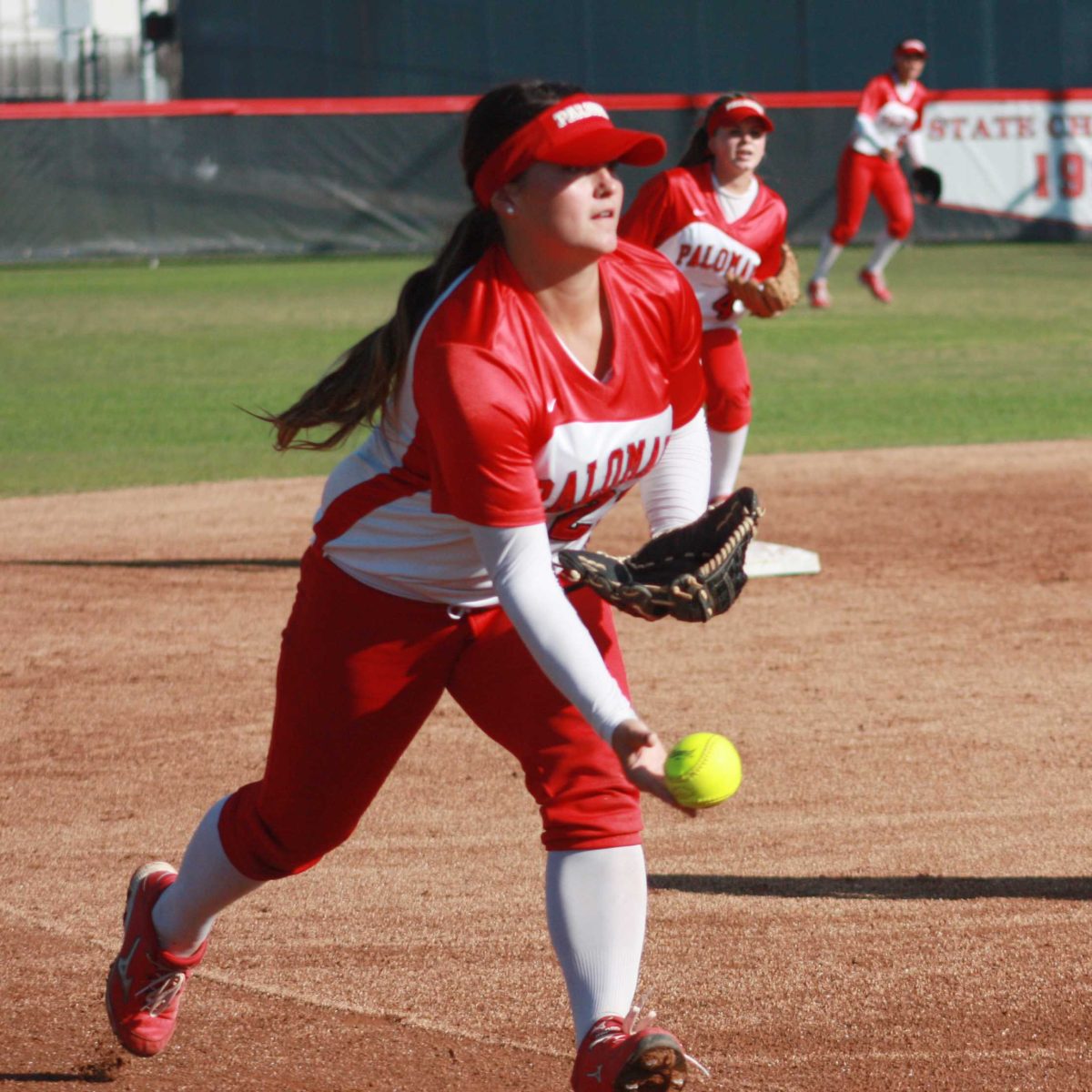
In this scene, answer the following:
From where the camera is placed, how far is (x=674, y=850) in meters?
4.38

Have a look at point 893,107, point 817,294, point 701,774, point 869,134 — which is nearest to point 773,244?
point 701,774

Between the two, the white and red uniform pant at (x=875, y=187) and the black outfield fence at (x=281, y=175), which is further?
the black outfield fence at (x=281, y=175)

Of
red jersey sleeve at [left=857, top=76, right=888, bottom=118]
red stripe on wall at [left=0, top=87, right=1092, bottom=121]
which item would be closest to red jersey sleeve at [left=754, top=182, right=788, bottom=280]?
red jersey sleeve at [left=857, top=76, right=888, bottom=118]

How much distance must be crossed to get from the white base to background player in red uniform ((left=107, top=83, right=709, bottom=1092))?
411 centimetres

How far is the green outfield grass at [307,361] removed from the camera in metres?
10.7

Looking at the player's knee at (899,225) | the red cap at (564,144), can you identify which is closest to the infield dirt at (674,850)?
the red cap at (564,144)

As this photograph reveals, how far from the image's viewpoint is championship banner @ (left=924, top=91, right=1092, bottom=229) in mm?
23891

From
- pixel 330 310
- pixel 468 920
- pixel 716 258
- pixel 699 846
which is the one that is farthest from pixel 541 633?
pixel 330 310

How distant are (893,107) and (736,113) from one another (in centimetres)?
1067

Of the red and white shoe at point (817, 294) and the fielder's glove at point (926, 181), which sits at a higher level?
the fielder's glove at point (926, 181)

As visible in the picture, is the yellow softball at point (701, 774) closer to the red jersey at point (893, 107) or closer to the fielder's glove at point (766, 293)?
the fielder's glove at point (766, 293)

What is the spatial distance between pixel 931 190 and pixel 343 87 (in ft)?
42.0

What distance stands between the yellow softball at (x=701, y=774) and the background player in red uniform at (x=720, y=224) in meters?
4.30

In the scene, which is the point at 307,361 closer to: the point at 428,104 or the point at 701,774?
the point at 428,104
